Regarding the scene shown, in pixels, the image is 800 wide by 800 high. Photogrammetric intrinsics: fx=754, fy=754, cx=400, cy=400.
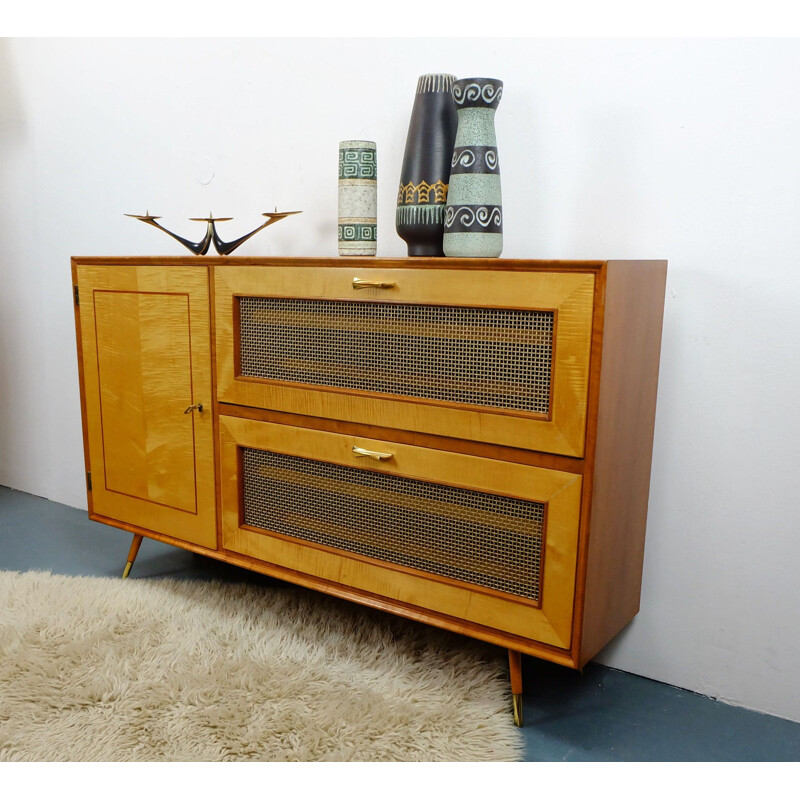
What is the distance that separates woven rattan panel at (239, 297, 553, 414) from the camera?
4.19 ft

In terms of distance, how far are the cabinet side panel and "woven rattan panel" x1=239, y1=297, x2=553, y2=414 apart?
109mm

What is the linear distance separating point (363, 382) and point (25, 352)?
1.69 metres

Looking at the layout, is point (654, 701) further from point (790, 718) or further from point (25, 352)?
point (25, 352)

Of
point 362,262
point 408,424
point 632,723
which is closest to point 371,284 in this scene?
point 362,262

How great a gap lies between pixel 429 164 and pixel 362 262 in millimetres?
247

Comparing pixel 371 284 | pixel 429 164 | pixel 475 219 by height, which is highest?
pixel 429 164

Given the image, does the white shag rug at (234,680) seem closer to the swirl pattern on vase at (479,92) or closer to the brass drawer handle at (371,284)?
the brass drawer handle at (371,284)

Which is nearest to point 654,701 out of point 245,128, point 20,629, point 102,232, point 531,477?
point 531,477

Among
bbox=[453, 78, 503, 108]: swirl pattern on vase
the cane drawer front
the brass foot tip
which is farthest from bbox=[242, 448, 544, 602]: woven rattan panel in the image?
bbox=[453, 78, 503, 108]: swirl pattern on vase

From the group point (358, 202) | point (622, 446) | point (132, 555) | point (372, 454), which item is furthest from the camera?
point (132, 555)

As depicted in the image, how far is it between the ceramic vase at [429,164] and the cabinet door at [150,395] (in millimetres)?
487

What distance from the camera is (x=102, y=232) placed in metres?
2.37

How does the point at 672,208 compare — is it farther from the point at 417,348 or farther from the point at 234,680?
the point at 234,680

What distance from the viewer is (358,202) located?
1589 millimetres
